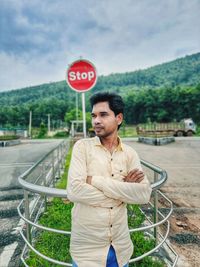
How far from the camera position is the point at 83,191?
1648 millimetres

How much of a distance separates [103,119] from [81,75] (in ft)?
14.6

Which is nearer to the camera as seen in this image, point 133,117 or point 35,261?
point 35,261

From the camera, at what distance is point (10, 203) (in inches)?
208

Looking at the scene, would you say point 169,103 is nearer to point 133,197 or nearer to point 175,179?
point 175,179

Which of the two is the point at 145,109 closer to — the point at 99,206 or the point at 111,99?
the point at 111,99

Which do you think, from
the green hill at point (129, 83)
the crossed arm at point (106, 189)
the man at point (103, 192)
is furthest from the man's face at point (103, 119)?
the green hill at point (129, 83)

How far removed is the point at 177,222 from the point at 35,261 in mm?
2429

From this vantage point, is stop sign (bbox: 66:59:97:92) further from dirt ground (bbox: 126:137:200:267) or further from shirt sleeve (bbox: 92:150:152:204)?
shirt sleeve (bbox: 92:150:152:204)

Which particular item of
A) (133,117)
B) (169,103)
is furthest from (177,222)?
(133,117)

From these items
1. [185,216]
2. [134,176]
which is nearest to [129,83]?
[185,216]

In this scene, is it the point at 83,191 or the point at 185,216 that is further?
the point at 185,216

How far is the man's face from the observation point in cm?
180

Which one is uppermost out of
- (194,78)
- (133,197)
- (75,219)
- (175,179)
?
(194,78)

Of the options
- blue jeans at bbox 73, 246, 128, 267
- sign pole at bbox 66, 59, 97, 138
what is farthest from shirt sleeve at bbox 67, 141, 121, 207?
sign pole at bbox 66, 59, 97, 138
